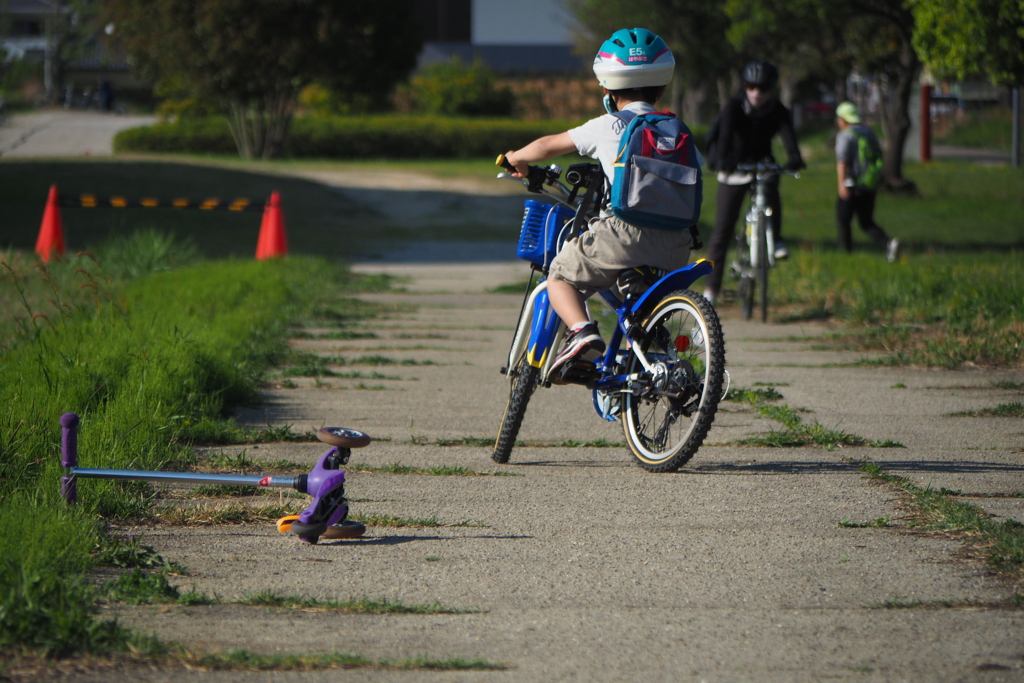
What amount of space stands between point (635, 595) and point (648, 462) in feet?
4.87

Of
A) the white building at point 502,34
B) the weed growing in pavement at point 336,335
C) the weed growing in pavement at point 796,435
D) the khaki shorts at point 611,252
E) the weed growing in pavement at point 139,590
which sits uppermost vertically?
the white building at point 502,34

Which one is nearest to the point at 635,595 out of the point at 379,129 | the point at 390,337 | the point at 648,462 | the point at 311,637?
the point at 311,637

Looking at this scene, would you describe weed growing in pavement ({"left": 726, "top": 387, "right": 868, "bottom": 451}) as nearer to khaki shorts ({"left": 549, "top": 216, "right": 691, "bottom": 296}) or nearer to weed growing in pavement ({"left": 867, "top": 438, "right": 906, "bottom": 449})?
weed growing in pavement ({"left": 867, "top": 438, "right": 906, "bottom": 449})

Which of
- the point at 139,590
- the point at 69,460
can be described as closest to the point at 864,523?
the point at 139,590

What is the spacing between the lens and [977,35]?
41.3 ft

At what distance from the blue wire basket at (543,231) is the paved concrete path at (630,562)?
0.87 metres

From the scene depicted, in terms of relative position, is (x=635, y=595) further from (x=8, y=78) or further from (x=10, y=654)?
(x=8, y=78)

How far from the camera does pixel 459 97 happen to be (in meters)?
44.0

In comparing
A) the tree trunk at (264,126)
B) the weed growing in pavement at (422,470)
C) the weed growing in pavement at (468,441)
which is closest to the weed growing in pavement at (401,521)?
the weed growing in pavement at (422,470)

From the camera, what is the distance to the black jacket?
30.7 ft

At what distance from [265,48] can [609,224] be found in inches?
1092

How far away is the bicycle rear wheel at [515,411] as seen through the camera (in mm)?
4828

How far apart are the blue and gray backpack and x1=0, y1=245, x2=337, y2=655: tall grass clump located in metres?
2.03

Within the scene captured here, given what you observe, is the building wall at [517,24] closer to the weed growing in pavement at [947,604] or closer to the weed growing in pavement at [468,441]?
the weed growing in pavement at [468,441]
